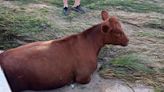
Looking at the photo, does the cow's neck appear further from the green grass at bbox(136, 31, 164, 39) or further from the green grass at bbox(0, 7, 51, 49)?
the green grass at bbox(136, 31, 164, 39)

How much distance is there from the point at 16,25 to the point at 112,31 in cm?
228

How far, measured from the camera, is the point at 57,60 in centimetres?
471

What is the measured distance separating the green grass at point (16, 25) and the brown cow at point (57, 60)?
148 centimetres

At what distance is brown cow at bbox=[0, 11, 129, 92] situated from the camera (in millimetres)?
4570

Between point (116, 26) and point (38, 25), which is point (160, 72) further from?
Result: point (38, 25)

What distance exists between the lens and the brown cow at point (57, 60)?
4.57 m

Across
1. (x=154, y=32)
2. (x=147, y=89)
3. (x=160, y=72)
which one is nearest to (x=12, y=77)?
→ (x=147, y=89)

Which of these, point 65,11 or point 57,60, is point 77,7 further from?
point 57,60

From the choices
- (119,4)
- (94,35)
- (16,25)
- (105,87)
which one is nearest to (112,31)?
(94,35)

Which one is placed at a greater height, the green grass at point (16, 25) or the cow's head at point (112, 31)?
the cow's head at point (112, 31)

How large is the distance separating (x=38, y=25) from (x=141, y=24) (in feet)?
5.55

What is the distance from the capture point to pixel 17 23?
6812 millimetres

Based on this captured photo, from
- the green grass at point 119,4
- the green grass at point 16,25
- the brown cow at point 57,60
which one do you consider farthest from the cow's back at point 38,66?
the green grass at point 119,4

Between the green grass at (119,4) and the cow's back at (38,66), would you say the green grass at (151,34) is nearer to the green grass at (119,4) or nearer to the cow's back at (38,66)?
the green grass at (119,4)
